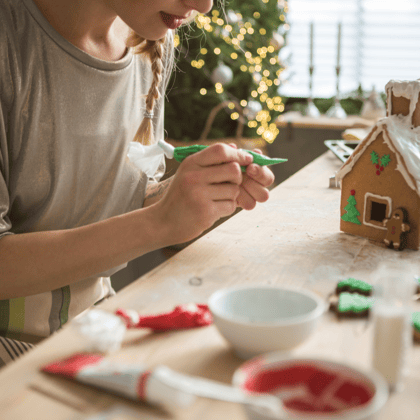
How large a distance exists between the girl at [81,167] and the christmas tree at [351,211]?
0.18 meters

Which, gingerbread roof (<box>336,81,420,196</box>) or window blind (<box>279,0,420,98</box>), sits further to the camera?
window blind (<box>279,0,420,98</box>)

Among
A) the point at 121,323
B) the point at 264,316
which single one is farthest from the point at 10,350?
the point at 264,316

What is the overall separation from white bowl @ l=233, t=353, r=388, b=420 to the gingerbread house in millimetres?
489

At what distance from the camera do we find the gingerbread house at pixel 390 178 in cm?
82

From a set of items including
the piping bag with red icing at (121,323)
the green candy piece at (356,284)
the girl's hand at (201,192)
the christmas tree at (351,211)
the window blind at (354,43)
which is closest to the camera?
the piping bag with red icing at (121,323)

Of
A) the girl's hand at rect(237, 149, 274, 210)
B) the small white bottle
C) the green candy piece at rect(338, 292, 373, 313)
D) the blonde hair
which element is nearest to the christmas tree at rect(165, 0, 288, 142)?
the blonde hair

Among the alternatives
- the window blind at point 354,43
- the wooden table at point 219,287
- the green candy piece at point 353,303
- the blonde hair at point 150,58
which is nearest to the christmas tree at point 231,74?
the window blind at point 354,43

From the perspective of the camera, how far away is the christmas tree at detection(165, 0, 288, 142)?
2.58 meters

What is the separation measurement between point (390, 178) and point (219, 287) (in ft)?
1.26

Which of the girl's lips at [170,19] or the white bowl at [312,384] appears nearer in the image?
the white bowl at [312,384]

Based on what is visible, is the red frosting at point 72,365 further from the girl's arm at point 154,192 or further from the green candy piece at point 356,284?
the girl's arm at point 154,192

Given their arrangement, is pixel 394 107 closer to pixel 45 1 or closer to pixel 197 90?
pixel 45 1

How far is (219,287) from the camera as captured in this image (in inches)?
27.0

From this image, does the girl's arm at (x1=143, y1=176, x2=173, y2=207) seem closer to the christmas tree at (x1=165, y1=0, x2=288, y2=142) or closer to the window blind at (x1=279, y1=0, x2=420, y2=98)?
the christmas tree at (x1=165, y1=0, x2=288, y2=142)
